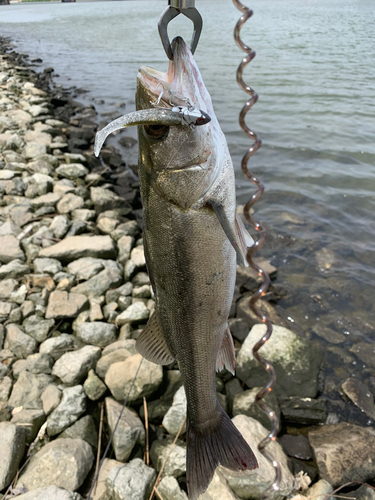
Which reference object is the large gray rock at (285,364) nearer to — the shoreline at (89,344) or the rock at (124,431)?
the shoreline at (89,344)

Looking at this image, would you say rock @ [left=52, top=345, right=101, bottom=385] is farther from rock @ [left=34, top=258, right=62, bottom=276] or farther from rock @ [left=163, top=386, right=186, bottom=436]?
rock @ [left=34, top=258, right=62, bottom=276]

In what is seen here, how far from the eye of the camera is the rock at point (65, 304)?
515 cm

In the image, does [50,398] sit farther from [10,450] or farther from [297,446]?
[297,446]

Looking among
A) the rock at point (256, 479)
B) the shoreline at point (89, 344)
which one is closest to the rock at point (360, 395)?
the shoreline at point (89, 344)

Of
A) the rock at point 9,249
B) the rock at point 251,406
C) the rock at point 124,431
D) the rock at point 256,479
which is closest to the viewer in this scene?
the rock at point 256,479

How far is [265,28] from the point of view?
26.6m

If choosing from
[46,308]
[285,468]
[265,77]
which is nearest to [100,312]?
[46,308]

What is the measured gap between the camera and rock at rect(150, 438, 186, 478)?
3568mm

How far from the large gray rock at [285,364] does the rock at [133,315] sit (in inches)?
51.1

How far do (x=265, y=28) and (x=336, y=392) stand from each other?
27.3 meters

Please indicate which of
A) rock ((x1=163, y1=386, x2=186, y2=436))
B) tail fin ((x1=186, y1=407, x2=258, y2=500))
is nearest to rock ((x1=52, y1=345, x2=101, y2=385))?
rock ((x1=163, y1=386, x2=186, y2=436))

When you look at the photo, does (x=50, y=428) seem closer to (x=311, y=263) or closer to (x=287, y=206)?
(x=311, y=263)

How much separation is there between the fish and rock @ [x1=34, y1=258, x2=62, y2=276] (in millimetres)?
3996

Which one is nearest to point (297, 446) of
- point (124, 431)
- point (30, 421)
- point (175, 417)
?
point (175, 417)
